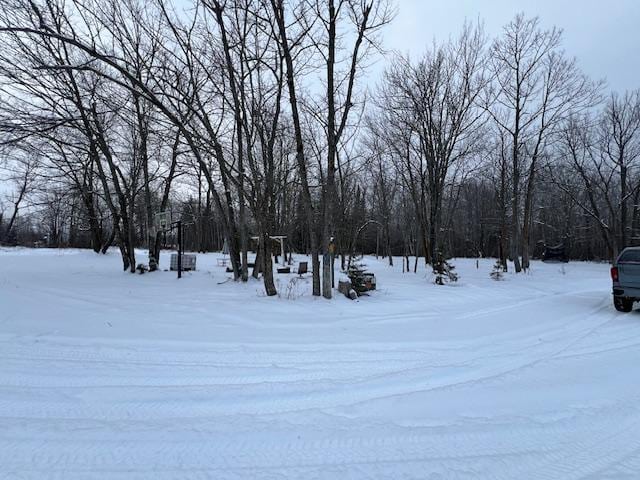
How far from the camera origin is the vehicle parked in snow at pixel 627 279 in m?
8.48

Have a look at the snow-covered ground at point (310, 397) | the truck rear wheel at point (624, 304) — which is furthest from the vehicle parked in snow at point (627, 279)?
the snow-covered ground at point (310, 397)

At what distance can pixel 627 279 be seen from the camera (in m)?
8.62

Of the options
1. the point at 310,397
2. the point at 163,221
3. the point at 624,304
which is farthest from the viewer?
the point at 163,221

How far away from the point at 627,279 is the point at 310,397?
908 centimetres

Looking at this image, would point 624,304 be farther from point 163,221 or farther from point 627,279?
point 163,221

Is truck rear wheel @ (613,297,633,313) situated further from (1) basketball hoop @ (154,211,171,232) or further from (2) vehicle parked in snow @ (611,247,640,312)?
(1) basketball hoop @ (154,211,171,232)

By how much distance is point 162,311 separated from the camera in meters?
7.32

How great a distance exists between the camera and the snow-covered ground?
2459mm

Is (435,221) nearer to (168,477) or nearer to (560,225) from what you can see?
(168,477)

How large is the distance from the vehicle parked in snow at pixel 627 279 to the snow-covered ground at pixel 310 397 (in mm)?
2113

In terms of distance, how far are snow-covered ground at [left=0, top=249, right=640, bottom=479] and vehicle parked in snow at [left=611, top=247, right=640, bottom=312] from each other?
2113 millimetres

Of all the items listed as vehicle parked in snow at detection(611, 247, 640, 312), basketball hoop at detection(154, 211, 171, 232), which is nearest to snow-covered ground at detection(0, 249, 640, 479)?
vehicle parked in snow at detection(611, 247, 640, 312)

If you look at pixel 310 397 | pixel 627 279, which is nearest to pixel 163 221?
pixel 310 397

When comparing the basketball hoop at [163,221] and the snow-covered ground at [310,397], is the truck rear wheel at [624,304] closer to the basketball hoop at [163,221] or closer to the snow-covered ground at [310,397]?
→ the snow-covered ground at [310,397]
